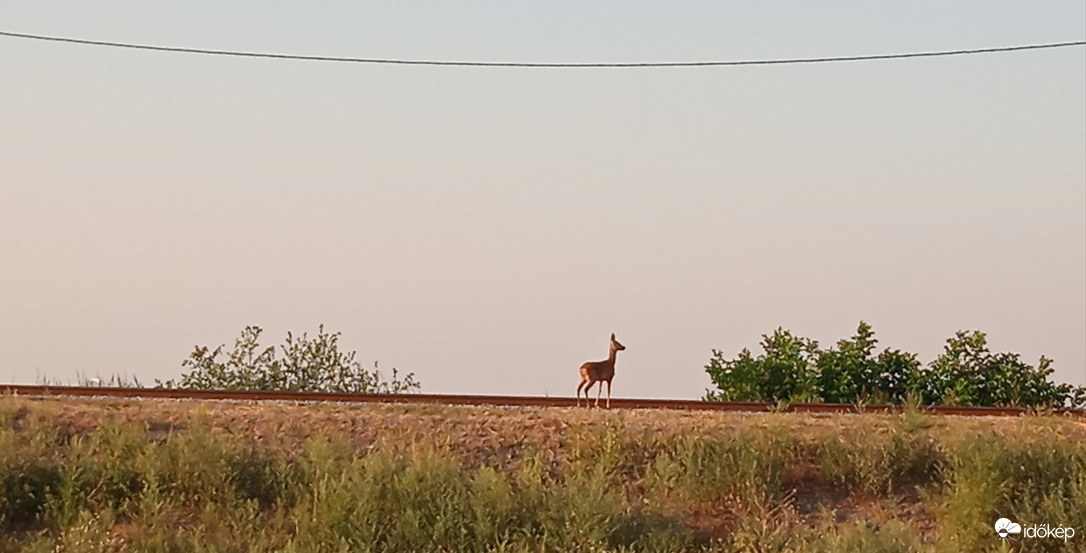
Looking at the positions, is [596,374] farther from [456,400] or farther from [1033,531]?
[1033,531]

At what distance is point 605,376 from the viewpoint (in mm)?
21859

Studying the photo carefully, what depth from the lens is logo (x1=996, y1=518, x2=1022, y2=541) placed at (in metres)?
16.9

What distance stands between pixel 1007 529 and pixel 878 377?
9.08 meters

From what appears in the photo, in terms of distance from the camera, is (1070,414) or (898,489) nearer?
(898,489)

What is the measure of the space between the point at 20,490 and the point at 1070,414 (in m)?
12.6

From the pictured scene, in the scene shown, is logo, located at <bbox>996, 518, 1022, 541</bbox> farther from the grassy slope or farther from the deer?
the deer

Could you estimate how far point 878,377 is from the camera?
26016 millimetres

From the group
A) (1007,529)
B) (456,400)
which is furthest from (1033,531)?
(456,400)

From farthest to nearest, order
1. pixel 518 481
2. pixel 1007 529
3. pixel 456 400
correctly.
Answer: pixel 456 400 → pixel 518 481 → pixel 1007 529

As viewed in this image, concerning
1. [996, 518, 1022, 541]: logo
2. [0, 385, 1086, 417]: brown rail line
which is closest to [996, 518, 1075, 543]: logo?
[996, 518, 1022, 541]: logo

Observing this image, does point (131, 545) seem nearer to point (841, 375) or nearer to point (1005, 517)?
point (1005, 517)

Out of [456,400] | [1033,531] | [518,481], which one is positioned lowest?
[1033,531]

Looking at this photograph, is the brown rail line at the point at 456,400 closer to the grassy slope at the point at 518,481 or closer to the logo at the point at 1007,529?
the grassy slope at the point at 518,481

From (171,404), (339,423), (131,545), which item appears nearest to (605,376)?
(339,423)
